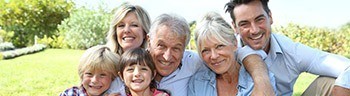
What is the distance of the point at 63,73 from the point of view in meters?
11.5

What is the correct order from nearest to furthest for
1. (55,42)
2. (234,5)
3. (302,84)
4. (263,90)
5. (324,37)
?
(263,90), (234,5), (302,84), (324,37), (55,42)

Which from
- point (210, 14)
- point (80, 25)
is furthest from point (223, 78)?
point (80, 25)

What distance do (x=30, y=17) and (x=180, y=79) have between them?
23447 mm

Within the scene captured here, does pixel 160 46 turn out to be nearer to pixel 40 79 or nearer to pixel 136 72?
pixel 136 72

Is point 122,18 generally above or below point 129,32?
above

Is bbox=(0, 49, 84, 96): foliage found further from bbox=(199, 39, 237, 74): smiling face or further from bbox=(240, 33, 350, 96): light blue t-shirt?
bbox=(199, 39, 237, 74): smiling face

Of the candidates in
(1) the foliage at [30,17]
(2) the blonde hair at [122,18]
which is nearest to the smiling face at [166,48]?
(2) the blonde hair at [122,18]

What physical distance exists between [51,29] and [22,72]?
48.0 ft

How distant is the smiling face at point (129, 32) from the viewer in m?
3.98

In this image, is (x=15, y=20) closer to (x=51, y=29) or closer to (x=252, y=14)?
(x=51, y=29)

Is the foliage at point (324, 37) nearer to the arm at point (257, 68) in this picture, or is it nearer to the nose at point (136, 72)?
the arm at point (257, 68)


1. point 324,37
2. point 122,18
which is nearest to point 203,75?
point 122,18

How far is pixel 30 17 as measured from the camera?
83.1 ft

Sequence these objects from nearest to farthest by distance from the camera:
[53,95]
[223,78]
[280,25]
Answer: [223,78], [53,95], [280,25]
